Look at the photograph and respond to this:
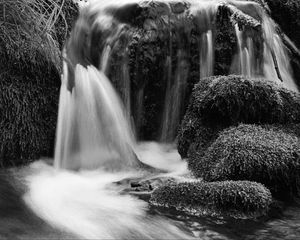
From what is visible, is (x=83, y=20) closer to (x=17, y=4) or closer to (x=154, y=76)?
(x=154, y=76)

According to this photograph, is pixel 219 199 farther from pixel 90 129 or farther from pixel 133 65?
pixel 133 65

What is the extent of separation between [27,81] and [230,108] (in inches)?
102

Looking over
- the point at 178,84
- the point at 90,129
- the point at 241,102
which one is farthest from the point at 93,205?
the point at 178,84

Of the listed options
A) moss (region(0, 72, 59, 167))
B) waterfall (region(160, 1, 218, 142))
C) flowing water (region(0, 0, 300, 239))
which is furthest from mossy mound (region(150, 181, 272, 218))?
waterfall (region(160, 1, 218, 142))

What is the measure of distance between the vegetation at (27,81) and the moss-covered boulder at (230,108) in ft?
5.93

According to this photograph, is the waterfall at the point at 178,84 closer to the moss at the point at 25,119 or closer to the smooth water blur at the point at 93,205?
the smooth water blur at the point at 93,205

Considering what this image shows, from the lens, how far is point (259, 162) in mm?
4285

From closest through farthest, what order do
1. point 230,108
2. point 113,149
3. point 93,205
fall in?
1. point 93,205
2. point 230,108
3. point 113,149

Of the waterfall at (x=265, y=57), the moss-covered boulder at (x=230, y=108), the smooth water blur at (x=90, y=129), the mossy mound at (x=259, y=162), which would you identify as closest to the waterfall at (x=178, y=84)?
the waterfall at (x=265, y=57)

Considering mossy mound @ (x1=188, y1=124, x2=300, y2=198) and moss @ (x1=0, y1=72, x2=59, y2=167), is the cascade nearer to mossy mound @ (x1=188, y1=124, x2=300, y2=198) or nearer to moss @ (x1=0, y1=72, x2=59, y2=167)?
moss @ (x1=0, y1=72, x2=59, y2=167)

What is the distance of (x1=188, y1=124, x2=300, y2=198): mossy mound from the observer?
14.1 feet

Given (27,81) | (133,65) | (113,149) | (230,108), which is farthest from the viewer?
(133,65)

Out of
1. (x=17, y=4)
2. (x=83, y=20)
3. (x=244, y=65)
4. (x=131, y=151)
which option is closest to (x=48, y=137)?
(x=131, y=151)

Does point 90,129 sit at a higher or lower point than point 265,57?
lower
